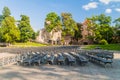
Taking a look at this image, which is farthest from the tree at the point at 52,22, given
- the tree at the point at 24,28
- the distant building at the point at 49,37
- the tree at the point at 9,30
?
the tree at the point at 9,30

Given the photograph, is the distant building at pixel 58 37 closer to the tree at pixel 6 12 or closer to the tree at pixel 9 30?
the tree at pixel 6 12

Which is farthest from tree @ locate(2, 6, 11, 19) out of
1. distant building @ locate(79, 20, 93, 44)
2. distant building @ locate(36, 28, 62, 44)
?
distant building @ locate(79, 20, 93, 44)

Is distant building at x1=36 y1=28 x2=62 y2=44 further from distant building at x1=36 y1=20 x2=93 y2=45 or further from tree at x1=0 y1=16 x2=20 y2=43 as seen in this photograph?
tree at x1=0 y1=16 x2=20 y2=43

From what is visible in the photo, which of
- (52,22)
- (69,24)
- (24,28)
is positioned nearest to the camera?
(24,28)

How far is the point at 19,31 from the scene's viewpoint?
2773 inches

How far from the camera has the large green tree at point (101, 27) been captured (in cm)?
7250

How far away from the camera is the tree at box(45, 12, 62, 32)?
253 feet

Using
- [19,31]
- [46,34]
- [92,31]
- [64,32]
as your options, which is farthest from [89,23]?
[19,31]

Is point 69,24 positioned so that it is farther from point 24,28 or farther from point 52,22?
point 24,28

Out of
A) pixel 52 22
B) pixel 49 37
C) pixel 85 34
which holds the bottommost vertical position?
pixel 49 37

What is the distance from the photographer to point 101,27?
73.4 metres

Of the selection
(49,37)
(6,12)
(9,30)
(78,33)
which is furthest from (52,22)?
(9,30)

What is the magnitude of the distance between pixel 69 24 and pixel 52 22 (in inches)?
226

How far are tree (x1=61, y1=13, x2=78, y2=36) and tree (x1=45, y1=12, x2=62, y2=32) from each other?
196 centimetres
